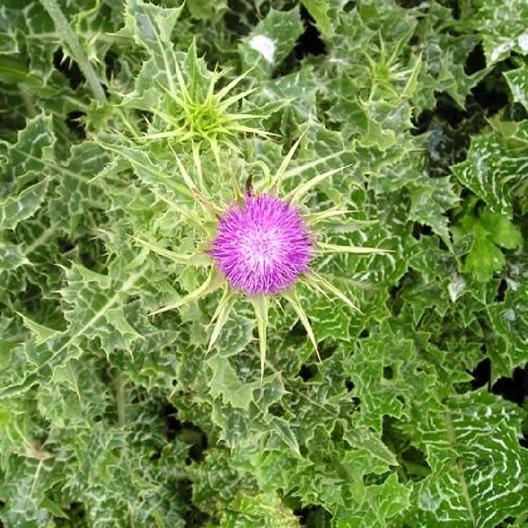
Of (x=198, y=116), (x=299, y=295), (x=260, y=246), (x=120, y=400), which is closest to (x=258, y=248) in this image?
(x=260, y=246)

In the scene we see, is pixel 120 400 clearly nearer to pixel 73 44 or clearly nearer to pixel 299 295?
pixel 299 295

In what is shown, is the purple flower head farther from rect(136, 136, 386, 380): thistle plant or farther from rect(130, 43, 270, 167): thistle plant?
rect(130, 43, 270, 167): thistle plant

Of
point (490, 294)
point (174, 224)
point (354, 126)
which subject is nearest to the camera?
point (174, 224)

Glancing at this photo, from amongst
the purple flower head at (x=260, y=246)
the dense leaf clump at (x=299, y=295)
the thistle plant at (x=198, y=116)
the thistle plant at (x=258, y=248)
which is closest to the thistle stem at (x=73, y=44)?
the dense leaf clump at (x=299, y=295)

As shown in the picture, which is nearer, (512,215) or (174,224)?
(174,224)

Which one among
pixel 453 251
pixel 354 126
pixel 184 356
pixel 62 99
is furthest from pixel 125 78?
pixel 453 251

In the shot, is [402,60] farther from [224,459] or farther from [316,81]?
[224,459]

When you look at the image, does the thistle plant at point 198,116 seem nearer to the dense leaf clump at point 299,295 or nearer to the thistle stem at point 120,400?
the dense leaf clump at point 299,295
